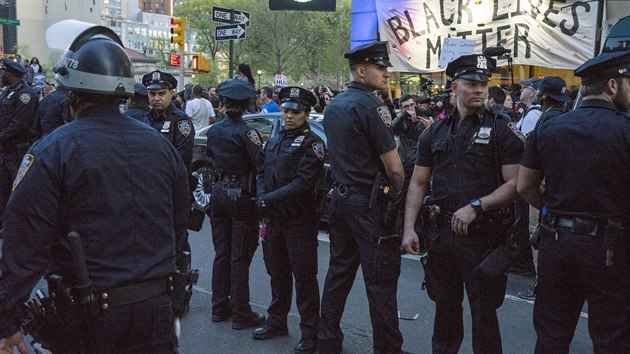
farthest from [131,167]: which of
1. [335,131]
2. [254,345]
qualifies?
[254,345]

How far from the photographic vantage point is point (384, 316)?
13.4 ft

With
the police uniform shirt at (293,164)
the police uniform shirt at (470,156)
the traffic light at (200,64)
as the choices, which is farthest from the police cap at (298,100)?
the traffic light at (200,64)

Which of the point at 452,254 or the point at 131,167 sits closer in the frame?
the point at 131,167

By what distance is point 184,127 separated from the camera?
5.46 meters

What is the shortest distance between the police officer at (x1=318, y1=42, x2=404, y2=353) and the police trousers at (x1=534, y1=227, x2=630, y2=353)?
96 cm

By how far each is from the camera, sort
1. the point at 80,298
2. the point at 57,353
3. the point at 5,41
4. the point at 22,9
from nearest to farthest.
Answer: the point at 80,298 < the point at 57,353 < the point at 5,41 < the point at 22,9

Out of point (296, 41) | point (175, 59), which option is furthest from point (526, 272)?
point (296, 41)

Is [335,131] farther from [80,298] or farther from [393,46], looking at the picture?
[393,46]

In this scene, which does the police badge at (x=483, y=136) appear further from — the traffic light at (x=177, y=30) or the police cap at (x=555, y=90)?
the traffic light at (x=177, y=30)

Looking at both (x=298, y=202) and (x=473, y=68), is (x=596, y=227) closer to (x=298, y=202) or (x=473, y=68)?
(x=473, y=68)

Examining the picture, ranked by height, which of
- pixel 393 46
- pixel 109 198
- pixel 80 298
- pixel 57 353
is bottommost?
pixel 57 353

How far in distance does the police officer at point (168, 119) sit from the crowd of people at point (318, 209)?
0.01 meters

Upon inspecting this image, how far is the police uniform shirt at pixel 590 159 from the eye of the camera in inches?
125

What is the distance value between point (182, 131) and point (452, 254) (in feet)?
8.65
